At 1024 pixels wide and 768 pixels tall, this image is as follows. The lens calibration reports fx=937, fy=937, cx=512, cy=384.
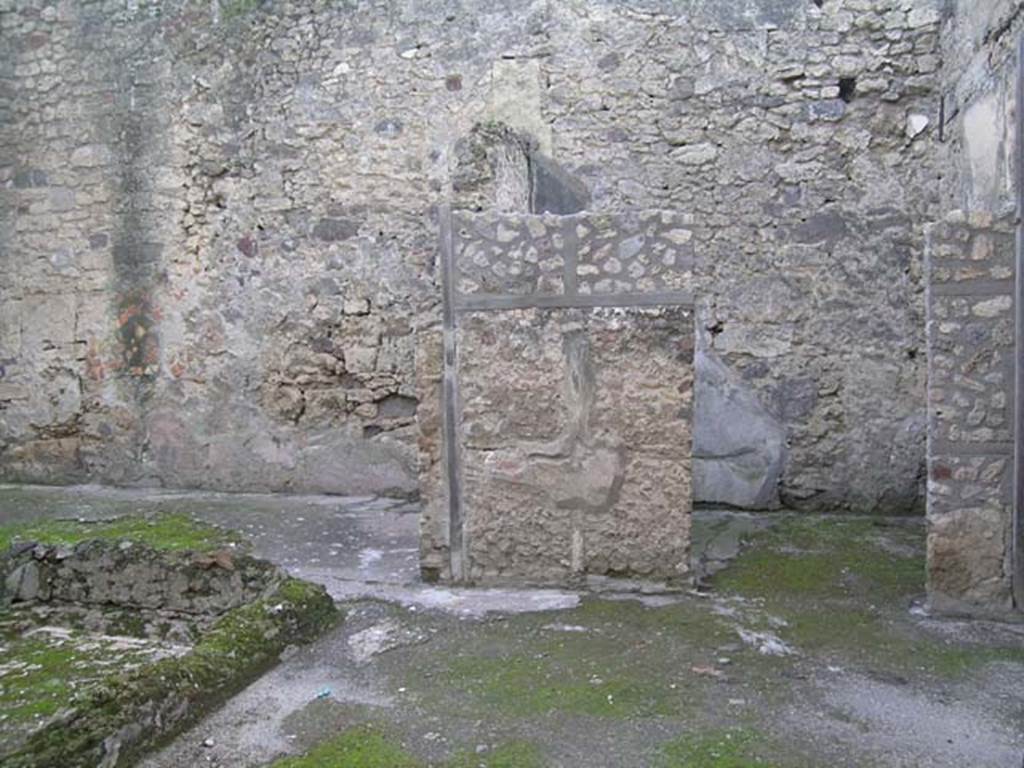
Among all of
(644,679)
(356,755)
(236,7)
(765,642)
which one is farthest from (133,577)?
(236,7)

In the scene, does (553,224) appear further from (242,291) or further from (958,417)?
(242,291)

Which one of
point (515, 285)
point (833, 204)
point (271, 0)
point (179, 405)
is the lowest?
point (179, 405)

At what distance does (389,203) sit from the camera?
6320 millimetres

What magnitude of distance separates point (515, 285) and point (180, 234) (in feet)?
11.6

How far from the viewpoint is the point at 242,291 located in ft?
21.5

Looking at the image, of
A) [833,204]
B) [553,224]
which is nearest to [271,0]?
[553,224]

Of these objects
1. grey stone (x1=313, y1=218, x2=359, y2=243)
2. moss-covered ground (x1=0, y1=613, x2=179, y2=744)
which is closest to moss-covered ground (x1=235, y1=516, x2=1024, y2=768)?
moss-covered ground (x1=0, y1=613, x2=179, y2=744)

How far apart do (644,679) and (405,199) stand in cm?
408

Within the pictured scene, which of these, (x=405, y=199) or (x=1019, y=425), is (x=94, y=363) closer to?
(x=405, y=199)

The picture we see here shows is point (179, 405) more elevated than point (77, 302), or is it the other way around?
point (77, 302)

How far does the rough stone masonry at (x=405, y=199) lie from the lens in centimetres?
568

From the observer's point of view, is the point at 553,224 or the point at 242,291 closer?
the point at 553,224

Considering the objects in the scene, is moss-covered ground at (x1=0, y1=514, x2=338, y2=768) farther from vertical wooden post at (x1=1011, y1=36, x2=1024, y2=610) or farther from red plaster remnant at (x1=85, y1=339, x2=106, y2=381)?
vertical wooden post at (x1=1011, y1=36, x2=1024, y2=610)

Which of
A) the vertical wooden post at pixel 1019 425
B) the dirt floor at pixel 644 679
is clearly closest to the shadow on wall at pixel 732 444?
the dirt floor at pixel 644 679
